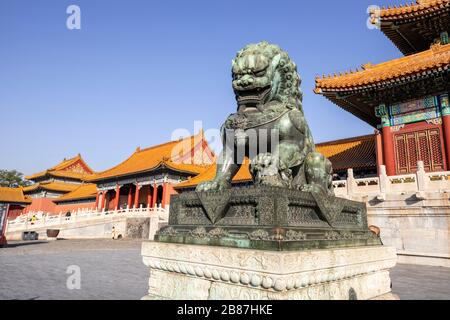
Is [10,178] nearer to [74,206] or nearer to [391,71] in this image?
[74,206]

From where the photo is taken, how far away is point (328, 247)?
7.39 ft

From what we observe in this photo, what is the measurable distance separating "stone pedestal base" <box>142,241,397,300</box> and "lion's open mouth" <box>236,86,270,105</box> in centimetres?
132

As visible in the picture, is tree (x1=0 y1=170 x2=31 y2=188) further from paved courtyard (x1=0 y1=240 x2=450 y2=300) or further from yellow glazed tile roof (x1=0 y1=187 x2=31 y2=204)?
paved courtyard (x1=0 y1=240 x2=450 y2=300)

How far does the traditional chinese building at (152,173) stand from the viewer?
26094 mm

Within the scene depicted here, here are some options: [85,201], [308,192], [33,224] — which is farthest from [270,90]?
[85,201]

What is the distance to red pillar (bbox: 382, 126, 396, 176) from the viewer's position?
39.1ft

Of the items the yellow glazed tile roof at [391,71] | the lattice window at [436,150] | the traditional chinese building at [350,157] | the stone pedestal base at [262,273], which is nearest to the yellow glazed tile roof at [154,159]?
the traditional chinese building at [350,157]

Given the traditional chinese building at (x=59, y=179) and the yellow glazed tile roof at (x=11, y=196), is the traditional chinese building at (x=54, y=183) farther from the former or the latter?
the yellow glazed tile roof at (x=11, y=196)

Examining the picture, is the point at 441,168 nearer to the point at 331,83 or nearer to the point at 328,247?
the point at 331,83

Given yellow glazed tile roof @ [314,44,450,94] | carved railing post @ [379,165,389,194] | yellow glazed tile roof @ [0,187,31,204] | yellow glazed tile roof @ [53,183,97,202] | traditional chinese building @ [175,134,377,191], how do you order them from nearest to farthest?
1. carved railing post @ [379,165,389,194]
2. yellow glazed tile roof @ [314,44,450,94]
3. traditional chinese building @ [175,134,377,191]
4. yellow glazed tile roof @ [0,187,31,204]
5. yellow glazed tile roof @ [53,183,97,202]

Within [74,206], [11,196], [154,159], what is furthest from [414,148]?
[74,206]

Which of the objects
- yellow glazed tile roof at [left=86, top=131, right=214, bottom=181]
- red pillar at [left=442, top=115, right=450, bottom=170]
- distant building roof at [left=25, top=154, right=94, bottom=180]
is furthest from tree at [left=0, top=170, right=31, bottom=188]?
red pillar at [left=442, top=115, right=450, bottom=170]
